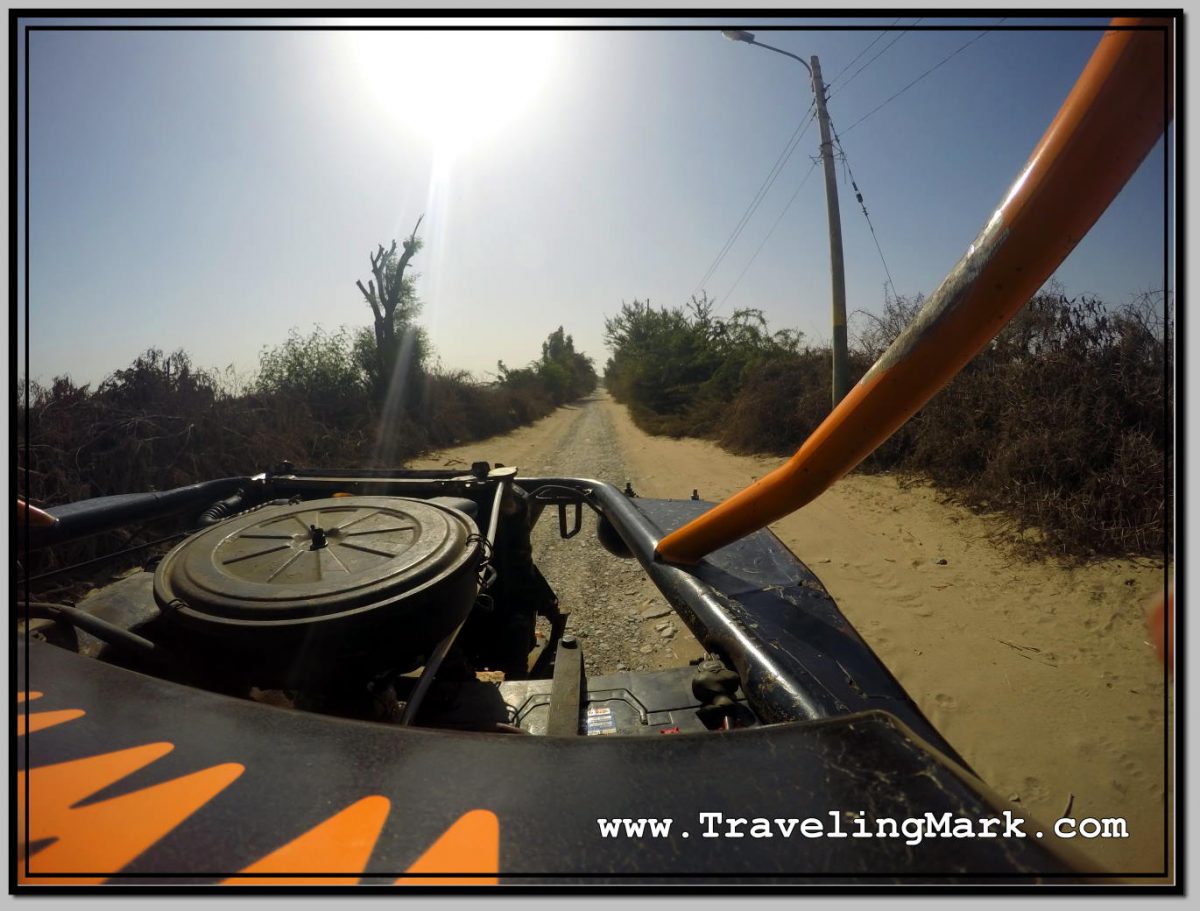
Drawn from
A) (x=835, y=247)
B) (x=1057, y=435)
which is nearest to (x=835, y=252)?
(x=835, y=247)

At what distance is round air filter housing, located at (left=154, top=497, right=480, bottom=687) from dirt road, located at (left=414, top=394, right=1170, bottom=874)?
1478 mm

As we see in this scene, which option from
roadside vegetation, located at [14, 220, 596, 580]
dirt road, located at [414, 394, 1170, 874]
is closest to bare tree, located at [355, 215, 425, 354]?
roadside vegetation, located at [14, 220, 596, 580]

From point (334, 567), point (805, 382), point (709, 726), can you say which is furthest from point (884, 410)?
point (805, 382)

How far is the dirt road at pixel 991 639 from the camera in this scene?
275 cm

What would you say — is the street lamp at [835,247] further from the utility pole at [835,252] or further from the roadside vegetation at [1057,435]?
the roadside vegetation at [1057,435]

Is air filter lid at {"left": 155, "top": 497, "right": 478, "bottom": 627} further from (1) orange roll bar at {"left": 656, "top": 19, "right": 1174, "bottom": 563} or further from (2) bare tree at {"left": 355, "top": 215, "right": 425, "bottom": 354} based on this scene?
(2) bare tree at {"left": 355, "top": 215, "right": 425, "bottom": 354}

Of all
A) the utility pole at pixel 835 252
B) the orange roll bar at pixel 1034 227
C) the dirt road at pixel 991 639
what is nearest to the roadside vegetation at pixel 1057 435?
the dirt road at pixel 991 639

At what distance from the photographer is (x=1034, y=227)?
87cm

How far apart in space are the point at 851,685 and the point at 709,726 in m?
0.42

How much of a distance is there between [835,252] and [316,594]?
1101cm

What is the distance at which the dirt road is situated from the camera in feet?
9.01

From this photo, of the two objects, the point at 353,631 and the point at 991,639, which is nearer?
the point at 353,631

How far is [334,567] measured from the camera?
167 centimetres

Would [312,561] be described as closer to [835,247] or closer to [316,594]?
[316,594]
